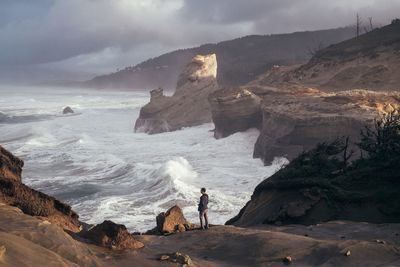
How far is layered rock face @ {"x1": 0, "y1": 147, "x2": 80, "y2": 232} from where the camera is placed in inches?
357

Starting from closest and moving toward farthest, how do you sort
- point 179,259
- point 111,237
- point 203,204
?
point 179,259 → point 111,237 → point 203,204

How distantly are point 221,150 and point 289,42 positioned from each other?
124666 millimetres

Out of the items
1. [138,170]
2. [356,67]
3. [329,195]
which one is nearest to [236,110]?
[356,67]

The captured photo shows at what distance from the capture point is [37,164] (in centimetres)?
2706

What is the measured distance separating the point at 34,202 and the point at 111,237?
1848mm

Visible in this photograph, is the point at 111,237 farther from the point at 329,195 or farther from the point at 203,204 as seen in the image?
the point at 329,195

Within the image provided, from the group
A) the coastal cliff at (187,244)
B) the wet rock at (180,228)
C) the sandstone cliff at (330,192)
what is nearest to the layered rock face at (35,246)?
the coastal cliff at (187,244)

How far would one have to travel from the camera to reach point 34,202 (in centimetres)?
927

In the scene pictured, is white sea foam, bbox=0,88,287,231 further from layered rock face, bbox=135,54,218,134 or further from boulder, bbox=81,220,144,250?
boulder, bbox=81,220,144,250

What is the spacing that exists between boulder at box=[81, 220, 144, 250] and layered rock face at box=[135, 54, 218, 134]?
3289cm

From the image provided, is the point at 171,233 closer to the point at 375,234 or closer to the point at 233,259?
the point at 233,259

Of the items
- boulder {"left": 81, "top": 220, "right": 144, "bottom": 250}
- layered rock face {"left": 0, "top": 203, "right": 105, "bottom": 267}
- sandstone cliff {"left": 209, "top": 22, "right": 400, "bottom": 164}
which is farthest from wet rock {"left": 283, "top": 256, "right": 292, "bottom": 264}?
sandstone cliff {"left": 209, "top": 22, "right": 400, "bottom": 164}

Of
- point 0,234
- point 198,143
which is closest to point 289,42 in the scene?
point 198,143

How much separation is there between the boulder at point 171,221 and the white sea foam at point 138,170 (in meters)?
4.57
